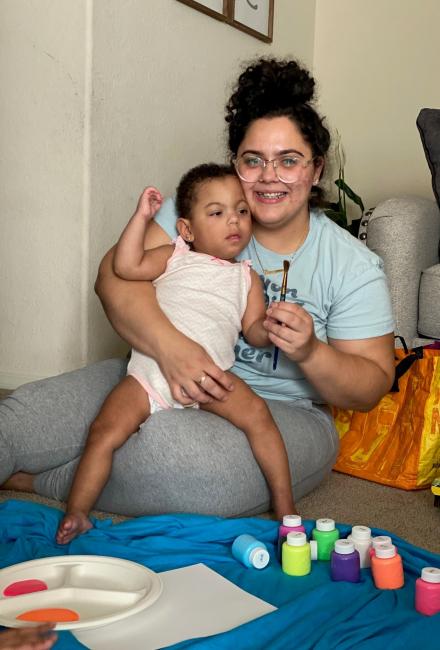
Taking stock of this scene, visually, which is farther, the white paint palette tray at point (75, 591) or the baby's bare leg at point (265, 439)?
the baby's bare leg at point (265, 439)

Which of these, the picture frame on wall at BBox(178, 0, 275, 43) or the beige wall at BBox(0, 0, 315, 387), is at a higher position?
the picture frame on wall at BBox(178, 0, 275, 43)

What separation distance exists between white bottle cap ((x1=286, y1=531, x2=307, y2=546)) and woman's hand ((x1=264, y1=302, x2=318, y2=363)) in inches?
14.8

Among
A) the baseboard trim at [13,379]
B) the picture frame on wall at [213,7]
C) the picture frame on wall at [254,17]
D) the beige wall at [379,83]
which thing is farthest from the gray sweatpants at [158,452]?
the beige wall at [379,83]

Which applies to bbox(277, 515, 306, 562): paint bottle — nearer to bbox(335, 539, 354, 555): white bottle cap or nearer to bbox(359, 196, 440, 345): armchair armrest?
bbox(335, 539, 354, 555): white bottle cap

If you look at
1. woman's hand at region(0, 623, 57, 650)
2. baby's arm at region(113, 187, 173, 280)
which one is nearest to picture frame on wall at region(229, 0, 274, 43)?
baby's arm at region(113, 187, 173, 280)

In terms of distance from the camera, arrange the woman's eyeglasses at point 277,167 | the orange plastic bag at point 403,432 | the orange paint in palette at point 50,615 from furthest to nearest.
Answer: the orange plastic bag at point 403,432, the woman's eyeglasses at point 277,167, the orange paint in palette at point 50,615

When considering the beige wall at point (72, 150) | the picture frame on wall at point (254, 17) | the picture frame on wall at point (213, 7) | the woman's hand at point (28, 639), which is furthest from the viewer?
the picture frame on wall at point (254, 17)

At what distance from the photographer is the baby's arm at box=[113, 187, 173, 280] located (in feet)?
6.14

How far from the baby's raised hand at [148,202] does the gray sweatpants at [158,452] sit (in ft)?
1.47

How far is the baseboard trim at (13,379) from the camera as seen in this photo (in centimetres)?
297

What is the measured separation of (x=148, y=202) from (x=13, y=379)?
1355 millimetres

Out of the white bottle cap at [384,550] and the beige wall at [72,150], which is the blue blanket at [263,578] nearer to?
the white bottle cap at [384,550]

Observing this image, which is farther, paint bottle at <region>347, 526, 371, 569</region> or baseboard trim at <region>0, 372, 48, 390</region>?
baseboard trim at <region>0, 372, 48, 390</region>

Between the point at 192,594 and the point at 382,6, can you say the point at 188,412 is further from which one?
the point at 382,6
